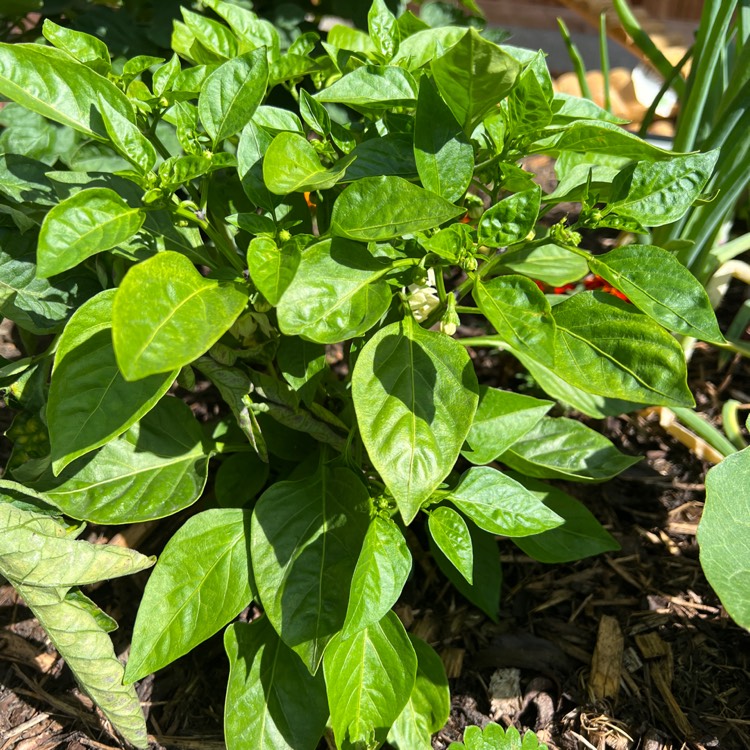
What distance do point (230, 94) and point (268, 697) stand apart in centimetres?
88

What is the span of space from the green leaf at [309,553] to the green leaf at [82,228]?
464mm

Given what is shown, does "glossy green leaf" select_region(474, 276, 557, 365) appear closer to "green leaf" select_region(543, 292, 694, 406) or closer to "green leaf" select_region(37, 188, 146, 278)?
"green leaf" select_region(543, 292, 694, 406)

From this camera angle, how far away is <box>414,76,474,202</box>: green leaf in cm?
99

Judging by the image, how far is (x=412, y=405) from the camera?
1.00 meters

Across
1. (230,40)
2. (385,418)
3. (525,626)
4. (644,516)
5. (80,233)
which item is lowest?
(525,626)

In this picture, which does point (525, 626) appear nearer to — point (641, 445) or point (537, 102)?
point (641, 445)

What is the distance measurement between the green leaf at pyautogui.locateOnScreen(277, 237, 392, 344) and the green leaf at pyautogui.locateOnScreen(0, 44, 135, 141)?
34cm

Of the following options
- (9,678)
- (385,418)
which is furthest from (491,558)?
(9,678)

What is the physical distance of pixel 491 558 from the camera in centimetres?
141

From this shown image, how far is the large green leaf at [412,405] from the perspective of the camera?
947mm

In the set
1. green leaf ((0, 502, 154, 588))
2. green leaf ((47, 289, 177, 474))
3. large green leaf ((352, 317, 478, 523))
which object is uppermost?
large green leaf ((352, 317, 478, 523))

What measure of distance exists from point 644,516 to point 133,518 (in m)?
1.05

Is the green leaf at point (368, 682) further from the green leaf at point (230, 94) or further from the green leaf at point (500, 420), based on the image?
the green leaf at point (230, 94)

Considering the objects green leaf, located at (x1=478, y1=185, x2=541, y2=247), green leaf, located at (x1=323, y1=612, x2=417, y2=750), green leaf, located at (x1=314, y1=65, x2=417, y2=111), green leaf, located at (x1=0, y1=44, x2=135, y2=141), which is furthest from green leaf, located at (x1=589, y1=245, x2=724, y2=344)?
green leaf, located at (x1=0, y1=44, x2=135, y2=141)
